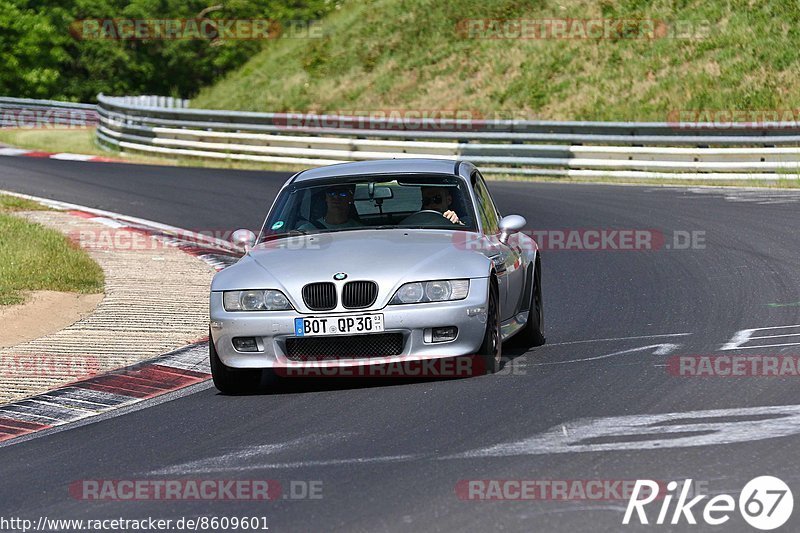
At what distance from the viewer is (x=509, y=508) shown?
5.46m

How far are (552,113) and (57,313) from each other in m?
23.8

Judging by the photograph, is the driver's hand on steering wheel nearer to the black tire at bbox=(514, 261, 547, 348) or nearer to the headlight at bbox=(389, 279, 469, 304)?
the black tire at bbox=(514, 261, 547, 348)

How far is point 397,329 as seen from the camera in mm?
8336

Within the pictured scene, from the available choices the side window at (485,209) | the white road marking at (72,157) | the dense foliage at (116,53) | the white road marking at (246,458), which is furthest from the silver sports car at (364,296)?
the dense foliage at (116,53)

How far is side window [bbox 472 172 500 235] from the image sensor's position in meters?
9.88

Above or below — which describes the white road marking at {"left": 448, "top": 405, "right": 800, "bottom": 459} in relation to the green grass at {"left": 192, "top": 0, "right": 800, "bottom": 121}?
above

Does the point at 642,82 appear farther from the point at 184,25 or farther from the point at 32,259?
the point at 184,25

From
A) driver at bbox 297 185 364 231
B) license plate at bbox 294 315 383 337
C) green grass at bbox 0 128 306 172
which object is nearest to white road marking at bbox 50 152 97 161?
green grass at bbox 0 128 306 172

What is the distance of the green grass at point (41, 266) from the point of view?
1316 centimetres

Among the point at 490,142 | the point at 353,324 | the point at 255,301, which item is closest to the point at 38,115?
the point at 490,142

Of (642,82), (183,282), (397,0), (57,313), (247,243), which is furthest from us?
(397,0)

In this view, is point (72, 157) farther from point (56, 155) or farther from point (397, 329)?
point (397, 329)

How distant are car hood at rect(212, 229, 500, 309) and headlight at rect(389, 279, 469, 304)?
0.04 meters

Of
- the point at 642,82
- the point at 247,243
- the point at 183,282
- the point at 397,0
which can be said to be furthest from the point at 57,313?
the point at 397,0
